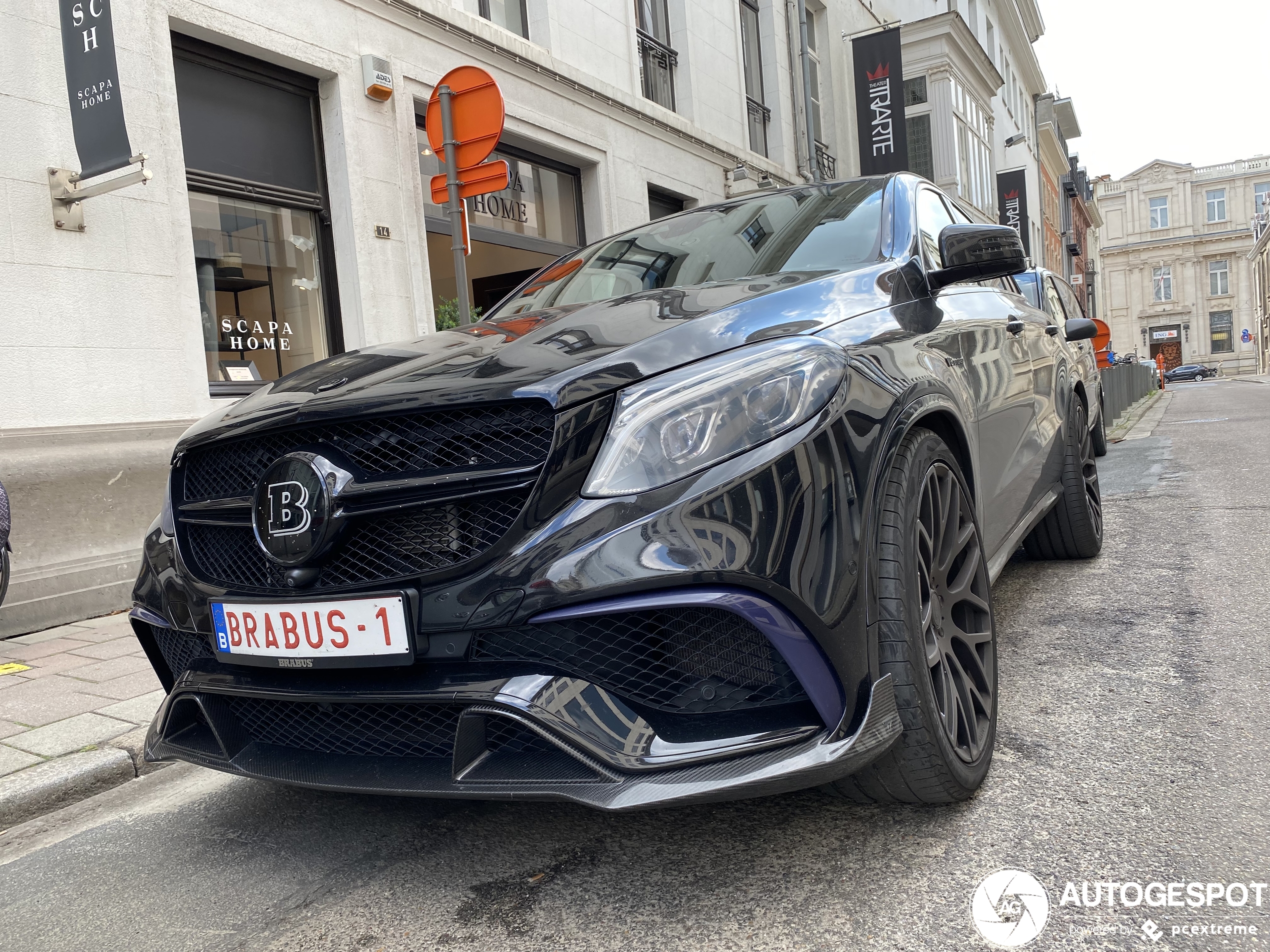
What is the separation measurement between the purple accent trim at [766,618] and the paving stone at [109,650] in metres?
3.26

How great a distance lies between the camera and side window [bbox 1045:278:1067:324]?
5457 mm

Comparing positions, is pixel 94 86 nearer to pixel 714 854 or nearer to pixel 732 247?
pixel 732 247

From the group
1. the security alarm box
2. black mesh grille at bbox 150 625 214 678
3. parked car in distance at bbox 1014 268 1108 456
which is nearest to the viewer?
black mesh grille at bbox 150 625 214 678

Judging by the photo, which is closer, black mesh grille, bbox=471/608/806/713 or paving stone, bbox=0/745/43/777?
black mesh grille, bbox=471/608/806/713

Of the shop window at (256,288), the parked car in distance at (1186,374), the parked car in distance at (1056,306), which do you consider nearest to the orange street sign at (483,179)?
the shop window at (256,288)

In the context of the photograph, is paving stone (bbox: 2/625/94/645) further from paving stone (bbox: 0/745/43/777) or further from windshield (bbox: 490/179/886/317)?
windshield (bbox: 490/179/886/317)

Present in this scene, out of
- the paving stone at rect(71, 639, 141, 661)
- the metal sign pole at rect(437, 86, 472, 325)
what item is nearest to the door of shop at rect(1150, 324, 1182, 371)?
the metal sign pole at rect(437, 86, 472, 325)

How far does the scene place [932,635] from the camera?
193cm

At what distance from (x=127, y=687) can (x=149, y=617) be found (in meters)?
1.62

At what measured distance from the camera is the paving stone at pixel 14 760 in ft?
9.17

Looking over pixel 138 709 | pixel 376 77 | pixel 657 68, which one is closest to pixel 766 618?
pixel 138 709

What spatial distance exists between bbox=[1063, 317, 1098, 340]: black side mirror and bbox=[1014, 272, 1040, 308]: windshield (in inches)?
8.2

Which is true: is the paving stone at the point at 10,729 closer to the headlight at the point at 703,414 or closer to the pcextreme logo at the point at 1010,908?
the headlight at the point at 703,414

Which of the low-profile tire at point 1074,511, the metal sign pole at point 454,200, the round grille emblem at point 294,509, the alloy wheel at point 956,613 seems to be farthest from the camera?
the metal sign pole at point 454,200
